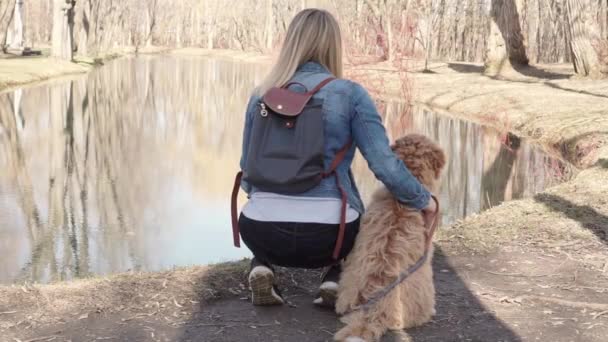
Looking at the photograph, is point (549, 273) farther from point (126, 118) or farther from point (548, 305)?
point (126, 118)

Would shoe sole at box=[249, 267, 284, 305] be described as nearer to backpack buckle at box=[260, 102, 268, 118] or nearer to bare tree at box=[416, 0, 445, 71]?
backpack buckle at box=[260, 102, 268, 118]

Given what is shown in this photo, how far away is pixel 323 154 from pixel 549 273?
87.9 inches

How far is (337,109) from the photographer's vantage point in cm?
356

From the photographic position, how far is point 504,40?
2725cm

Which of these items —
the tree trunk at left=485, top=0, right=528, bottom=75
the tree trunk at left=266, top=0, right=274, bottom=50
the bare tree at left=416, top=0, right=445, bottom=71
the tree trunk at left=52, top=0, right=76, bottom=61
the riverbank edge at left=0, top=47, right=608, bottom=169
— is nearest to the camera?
the riverbank edge at left=0, top=47, right=608, bottom=169

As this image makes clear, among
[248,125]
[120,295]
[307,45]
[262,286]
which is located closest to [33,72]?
[120,295]

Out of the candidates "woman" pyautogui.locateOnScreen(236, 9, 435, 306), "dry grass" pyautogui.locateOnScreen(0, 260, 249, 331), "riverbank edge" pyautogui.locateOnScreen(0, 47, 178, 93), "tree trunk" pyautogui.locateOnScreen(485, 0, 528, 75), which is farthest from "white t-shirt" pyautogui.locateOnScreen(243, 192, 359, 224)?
"tree trunk" pyautogui.locateOnScreen(485, 0, 528, 75)

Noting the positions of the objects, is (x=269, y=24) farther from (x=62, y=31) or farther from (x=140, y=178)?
(x=140, y=178)

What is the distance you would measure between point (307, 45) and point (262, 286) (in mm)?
1344

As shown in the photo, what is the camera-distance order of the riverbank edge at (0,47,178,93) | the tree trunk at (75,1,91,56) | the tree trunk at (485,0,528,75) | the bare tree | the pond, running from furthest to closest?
the tree trunk at (75,1,91,56), the bare tree, the tree trunk at (485,0,528,75), the riverbank edge at (0,47,178,93), the pond

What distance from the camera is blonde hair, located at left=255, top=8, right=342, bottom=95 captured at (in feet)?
12.0

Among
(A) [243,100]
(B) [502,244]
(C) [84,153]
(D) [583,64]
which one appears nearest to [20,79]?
(A) [243,100]

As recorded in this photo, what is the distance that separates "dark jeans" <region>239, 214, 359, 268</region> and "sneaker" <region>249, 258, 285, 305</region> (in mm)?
81

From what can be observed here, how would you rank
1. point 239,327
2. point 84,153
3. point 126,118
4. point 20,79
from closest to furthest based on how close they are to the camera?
1. point 239,327
2. point 84,153
3. point 126,118
4. point 20,79
